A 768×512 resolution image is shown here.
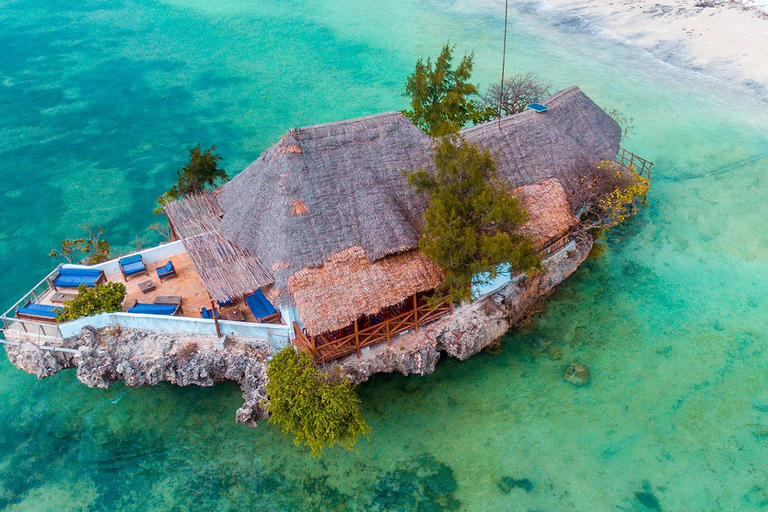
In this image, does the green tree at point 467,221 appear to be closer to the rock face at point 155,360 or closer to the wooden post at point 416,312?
the wooden post at point 416,312

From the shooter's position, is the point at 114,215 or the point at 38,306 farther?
the point at 114,215

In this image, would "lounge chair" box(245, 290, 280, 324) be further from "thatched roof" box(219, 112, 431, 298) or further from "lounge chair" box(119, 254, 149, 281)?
"lounge chair" box(119, 254, 149, 281)

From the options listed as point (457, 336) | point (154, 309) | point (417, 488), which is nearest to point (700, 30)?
point (457, 336)

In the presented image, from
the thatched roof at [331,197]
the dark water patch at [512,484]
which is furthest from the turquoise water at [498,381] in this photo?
the thatched roof at [331,197]

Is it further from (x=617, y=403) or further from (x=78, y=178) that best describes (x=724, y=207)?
(x=78, y=178)

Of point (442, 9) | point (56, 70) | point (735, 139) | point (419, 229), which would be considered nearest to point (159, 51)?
point (56, 70)

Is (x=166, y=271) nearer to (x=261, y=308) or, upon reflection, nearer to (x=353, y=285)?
(x=261, y=308)

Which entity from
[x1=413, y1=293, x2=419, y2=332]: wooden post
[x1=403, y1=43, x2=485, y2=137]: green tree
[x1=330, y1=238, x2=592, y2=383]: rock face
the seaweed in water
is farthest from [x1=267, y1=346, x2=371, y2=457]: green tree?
[x1=403, y1=43, x2=485, y2=137]: green tree
